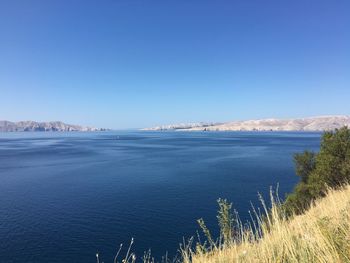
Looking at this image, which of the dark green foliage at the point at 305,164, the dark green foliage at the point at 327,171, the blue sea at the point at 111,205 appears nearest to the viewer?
the dark green foliage at the point at 327,171

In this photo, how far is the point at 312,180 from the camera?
30.3 m

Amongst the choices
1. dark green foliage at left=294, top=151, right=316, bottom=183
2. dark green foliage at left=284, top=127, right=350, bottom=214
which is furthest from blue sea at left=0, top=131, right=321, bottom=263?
dark green foliage at left=294, top=151, right=316, bottom=183

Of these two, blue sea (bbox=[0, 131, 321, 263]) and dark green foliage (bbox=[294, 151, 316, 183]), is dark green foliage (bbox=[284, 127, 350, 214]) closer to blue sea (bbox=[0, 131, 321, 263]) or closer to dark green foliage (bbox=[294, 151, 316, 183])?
dark green foliage (bbox=[294, 151, 316, 183])

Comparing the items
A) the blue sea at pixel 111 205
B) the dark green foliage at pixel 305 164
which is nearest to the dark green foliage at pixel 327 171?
the dark green foliage at pixel 305 164

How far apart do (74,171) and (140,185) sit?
85.6ft

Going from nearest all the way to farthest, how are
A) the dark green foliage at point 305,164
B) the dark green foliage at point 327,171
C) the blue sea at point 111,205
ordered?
the dark green foliage at point 327,171, the blue sea at point 111,205, the dark green foliage at point 305,164

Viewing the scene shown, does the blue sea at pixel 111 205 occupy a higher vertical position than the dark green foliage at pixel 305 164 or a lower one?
lower

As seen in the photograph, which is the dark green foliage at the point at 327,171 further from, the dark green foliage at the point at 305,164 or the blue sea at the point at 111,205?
the blue sea at the point at 111,205

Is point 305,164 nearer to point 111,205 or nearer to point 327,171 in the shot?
point 327,171

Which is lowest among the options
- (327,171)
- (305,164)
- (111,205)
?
(111,205)

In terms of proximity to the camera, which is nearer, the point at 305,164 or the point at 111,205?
the point at 305,164

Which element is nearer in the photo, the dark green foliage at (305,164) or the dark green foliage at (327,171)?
the dark green foliage at (327,171)

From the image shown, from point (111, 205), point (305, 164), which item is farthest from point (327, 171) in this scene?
point (111, 205)

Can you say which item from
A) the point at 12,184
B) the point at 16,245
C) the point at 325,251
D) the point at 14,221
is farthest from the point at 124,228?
the point at 12,184
